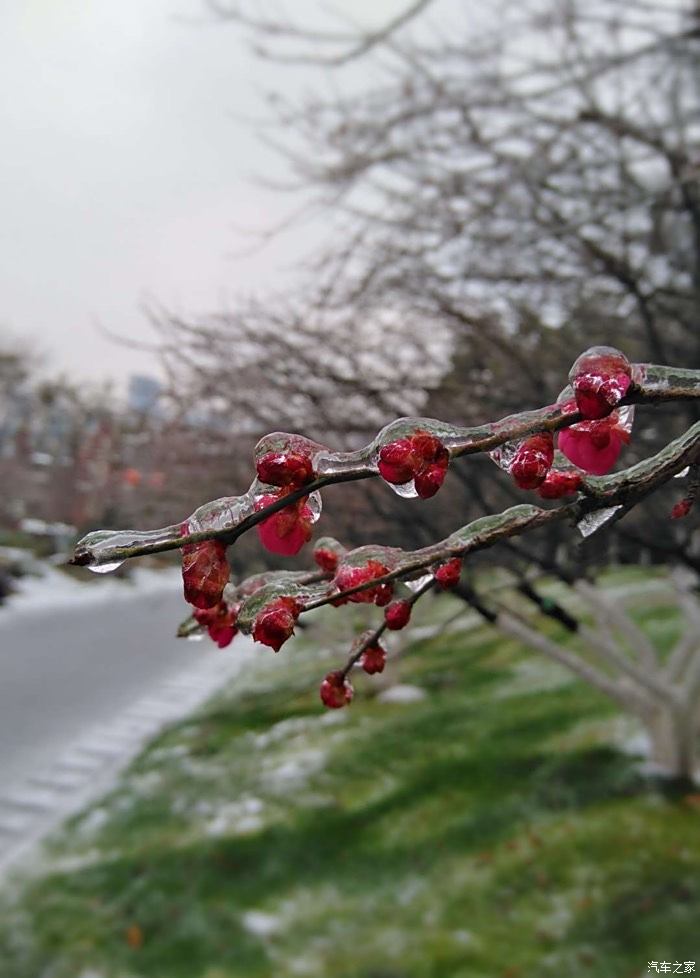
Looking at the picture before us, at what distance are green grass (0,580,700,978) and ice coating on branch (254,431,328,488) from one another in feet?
16.8

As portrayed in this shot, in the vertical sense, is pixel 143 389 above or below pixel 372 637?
above

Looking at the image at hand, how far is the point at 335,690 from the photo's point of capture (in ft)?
2.84

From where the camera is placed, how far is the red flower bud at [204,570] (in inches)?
24.9

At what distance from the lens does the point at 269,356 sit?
12.9 ft

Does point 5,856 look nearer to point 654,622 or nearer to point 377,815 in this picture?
point 377,815

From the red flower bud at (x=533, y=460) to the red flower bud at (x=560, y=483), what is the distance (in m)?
0.05

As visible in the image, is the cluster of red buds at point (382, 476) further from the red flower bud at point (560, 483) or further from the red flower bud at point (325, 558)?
the red flower bud at point (325, 558)

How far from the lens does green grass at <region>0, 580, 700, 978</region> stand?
5.64 m

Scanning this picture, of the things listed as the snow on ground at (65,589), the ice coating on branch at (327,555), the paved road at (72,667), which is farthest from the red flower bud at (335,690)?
the snow on ground at (65,589)

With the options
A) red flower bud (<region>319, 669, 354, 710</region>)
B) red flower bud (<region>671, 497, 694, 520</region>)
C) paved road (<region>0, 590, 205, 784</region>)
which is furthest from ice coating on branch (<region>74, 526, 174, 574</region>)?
paved road (<region>0, 590, 205, 784</region>)

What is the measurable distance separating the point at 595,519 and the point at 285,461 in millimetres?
296

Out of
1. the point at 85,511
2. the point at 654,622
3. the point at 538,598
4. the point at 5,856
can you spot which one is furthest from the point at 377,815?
the point at 85,511

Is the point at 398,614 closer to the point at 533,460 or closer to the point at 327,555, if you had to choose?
the point at 327,555

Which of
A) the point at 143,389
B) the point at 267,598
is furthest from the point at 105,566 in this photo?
A: the point at 143,389
